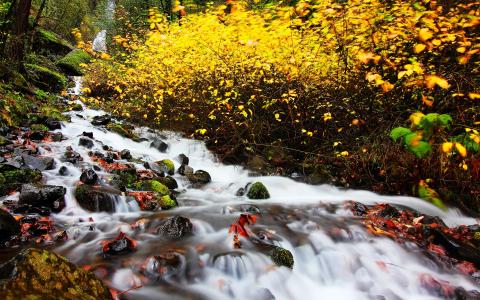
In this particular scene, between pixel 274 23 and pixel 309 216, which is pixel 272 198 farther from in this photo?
pixel 274 23

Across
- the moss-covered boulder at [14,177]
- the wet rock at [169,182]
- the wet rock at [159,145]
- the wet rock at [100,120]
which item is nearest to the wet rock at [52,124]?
the wet rock at [100,120]

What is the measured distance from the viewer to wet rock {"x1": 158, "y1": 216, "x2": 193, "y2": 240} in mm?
4215

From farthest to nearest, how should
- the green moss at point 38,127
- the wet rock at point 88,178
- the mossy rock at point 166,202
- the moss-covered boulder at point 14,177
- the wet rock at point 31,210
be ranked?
the green moss at point 38,127 → the wet rock at point 88,178 → the mossy rock at point 166,202 → the moss-covered boulder at point 14,177 → the wet rock at point 31,210

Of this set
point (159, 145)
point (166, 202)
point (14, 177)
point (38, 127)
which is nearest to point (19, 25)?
point (38, 127)

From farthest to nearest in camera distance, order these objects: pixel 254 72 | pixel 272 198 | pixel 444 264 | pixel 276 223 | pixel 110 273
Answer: pixel 254 72, pixel 272 198, pixel 276 223, pixel 444 264, pixel 110 273

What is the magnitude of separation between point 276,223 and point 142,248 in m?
1.99

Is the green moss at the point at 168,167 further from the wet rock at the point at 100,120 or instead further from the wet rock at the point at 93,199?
the wet rock at the point at 100,120

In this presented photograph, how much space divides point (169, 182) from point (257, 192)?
170 centimetres

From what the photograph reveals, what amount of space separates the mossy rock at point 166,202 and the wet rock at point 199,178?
1.59m

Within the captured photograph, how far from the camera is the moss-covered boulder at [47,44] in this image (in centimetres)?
1655

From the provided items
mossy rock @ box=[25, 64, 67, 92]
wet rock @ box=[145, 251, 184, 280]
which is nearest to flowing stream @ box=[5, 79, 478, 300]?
wet rock @ box=[145, 251, 184, 280]

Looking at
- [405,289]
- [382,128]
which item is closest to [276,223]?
[405,289]

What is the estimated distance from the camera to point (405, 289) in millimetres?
3645

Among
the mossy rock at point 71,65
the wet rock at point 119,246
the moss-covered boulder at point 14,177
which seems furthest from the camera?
the mossy rock at point 71,65
